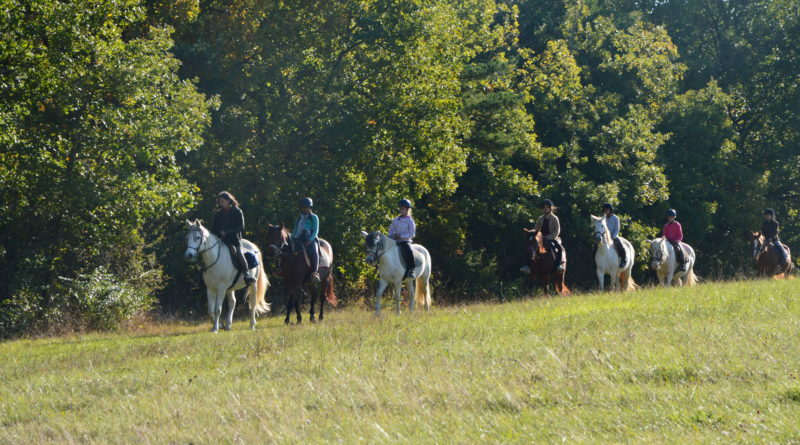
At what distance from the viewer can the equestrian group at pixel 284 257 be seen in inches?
736

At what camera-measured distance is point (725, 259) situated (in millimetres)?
43625

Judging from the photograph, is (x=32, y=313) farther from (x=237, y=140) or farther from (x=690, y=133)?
(x=690, y=133)

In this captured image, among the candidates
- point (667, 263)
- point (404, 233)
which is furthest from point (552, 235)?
point (404, 233)

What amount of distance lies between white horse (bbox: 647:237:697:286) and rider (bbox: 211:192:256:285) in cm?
1151

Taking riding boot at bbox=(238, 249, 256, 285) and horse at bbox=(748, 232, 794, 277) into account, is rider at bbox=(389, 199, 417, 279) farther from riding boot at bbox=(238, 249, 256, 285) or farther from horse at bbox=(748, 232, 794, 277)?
horse at bbox=(748, 232, 794, 277)

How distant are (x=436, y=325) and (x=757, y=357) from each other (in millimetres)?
6848

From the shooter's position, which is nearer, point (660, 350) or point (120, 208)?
point (660, 350)

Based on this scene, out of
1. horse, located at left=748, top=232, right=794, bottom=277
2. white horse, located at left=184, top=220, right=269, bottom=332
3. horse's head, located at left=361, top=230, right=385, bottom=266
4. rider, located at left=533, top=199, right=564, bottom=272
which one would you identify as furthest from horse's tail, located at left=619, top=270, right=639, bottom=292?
white horse, located at left=184, top=220, right=269, bottom=332

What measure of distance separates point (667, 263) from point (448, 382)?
54.3 ft

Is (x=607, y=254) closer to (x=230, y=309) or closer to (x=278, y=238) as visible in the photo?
(x=278, y=238)

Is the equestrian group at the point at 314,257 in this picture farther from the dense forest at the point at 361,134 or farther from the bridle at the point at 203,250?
the dense forest at the point at 361,134

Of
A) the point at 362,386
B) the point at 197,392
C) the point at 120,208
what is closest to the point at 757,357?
the point at 362,386

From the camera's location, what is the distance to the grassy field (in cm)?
875

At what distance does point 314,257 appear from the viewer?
19.8 m
